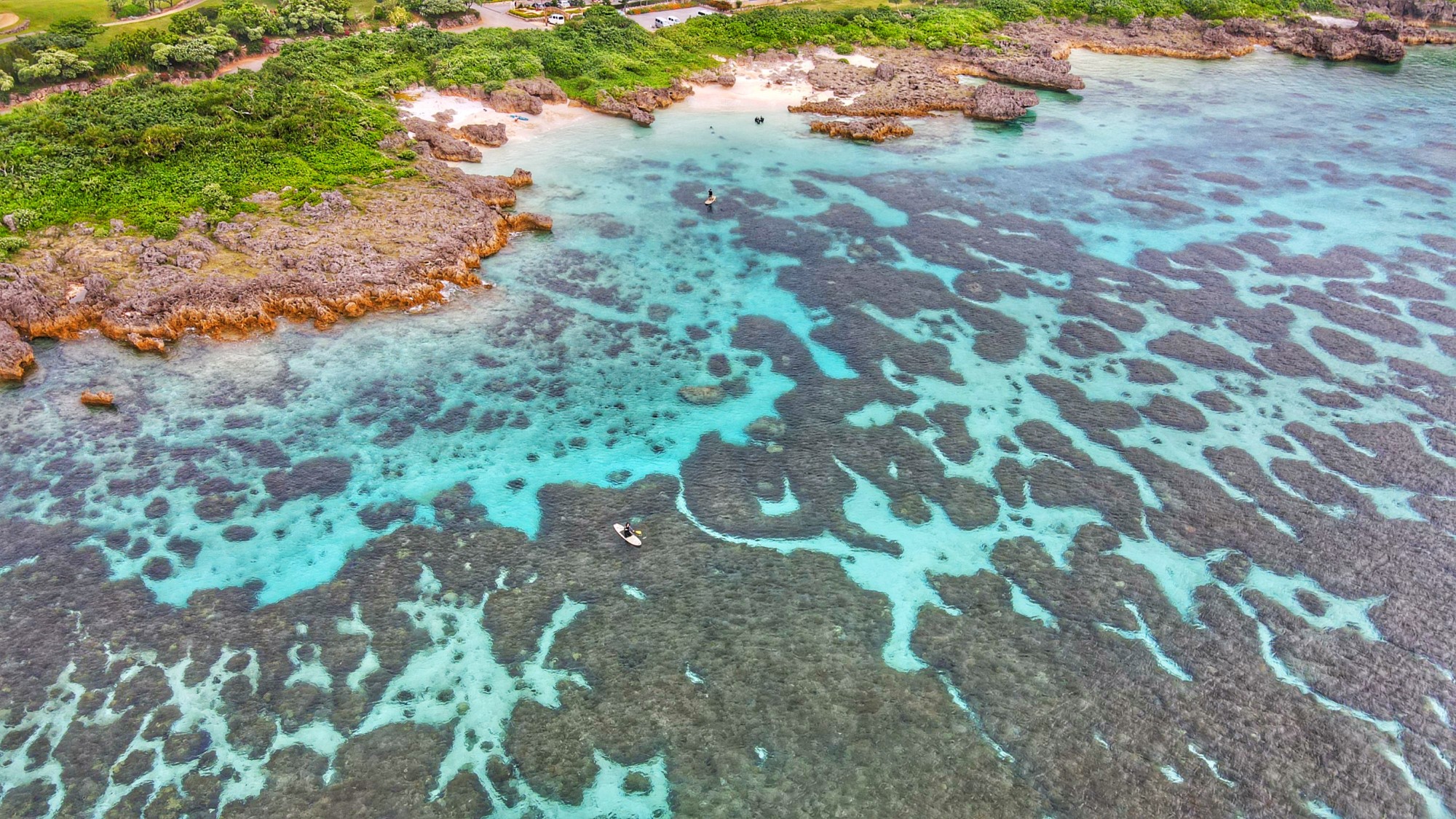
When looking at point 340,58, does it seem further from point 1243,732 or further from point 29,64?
point 1243,732

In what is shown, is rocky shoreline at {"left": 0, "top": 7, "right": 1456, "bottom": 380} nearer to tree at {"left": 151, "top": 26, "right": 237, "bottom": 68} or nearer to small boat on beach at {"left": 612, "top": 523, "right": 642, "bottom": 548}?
tree at {"left": 151, "top": 26, "right": 237, "bottom": 68}

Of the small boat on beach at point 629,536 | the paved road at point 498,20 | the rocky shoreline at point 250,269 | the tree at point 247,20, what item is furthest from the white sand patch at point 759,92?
the small boat on beach at point 629,536

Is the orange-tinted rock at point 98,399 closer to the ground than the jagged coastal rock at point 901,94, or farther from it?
closer to the ground

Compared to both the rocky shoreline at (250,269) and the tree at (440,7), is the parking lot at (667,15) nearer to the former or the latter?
the tree at (440,7)

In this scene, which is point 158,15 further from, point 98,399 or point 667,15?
point 98,399

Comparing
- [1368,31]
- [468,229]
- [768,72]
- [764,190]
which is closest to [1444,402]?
[764,190]
